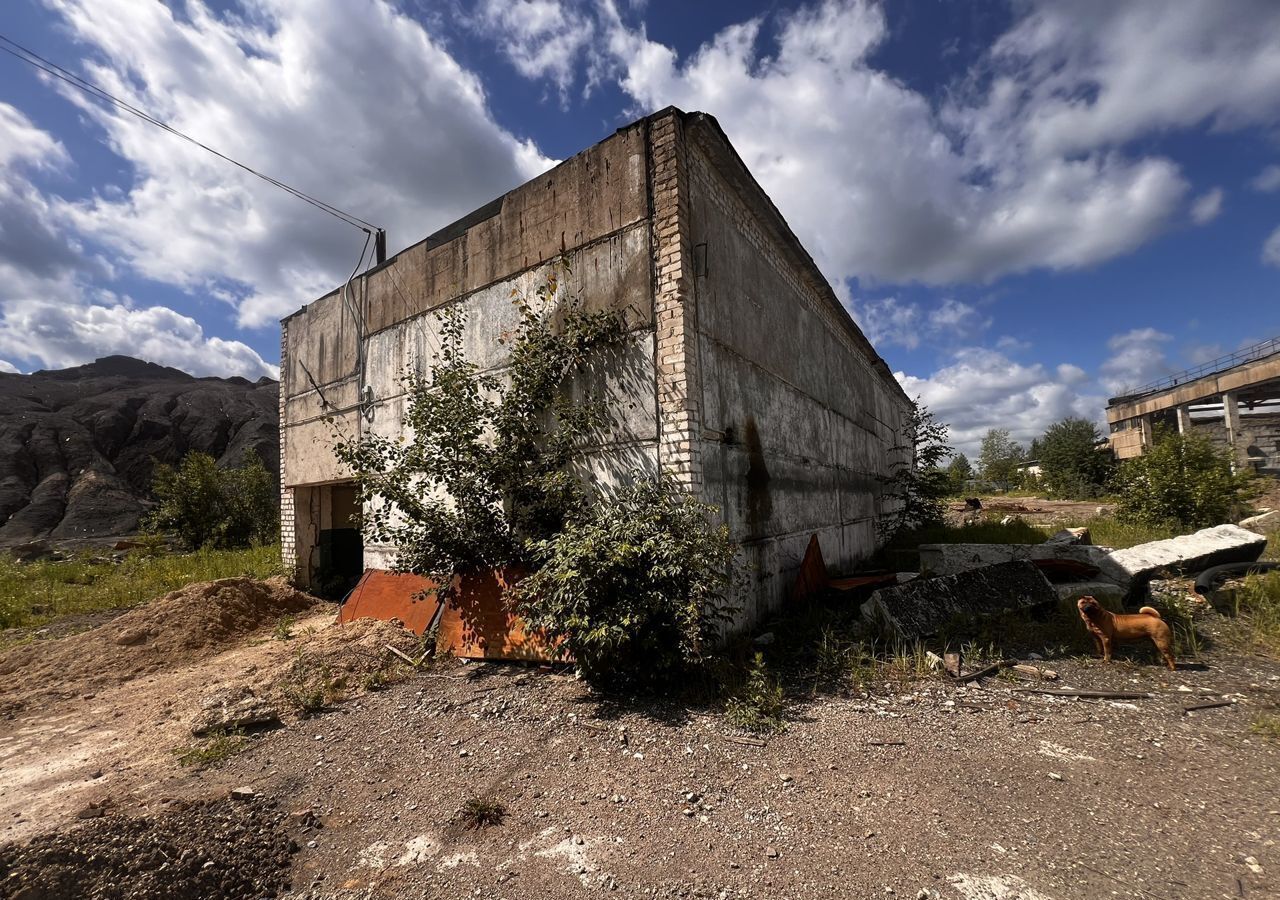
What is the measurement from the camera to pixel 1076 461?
92.9 ft

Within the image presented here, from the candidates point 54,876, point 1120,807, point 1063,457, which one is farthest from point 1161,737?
point 1063,457

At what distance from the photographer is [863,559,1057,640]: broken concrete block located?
5246 mm

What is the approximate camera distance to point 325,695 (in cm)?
472

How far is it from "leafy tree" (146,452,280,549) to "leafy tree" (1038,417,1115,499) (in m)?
34.9

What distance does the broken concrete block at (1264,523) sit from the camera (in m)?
9.65

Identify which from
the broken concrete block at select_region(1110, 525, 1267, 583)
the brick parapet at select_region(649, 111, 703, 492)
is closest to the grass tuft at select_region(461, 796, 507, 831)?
the brick parapet at select_region(649, 111, 703, 492)

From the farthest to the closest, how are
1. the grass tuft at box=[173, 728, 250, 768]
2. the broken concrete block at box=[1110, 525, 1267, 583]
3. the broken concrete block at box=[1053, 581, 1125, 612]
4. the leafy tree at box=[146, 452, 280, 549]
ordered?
the leafy tree at box=[146, 452, 280, 549]
the broken concrete block at box=[1110, 525, 1267, 583]
the broken concrete block at box=[1053, 581, 1125, 612]
the grass tuft at box=[173, 728, 250, 768]

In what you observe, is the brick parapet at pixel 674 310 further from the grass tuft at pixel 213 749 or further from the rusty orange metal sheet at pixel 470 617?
the grass tuft at pixel 213 749

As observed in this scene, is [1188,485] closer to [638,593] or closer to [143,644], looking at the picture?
[638,593]

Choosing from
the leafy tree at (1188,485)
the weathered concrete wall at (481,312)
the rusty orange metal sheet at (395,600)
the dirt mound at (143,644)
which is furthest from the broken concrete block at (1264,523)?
the dirt mound at (143,644)

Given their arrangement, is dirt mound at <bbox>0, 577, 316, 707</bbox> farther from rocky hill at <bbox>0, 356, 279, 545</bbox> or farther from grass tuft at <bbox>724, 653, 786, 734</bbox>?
rocky hill at <bbox>0, 356, 279, 545</bbox>

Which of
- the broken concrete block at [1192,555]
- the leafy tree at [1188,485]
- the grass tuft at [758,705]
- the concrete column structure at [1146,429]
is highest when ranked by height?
the concrete column structure at [1146,429]

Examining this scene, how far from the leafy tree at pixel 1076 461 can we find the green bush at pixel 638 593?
29.8m

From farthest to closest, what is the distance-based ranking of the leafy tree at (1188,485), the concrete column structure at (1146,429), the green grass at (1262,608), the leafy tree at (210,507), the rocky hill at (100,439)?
1. the rocky hill at (100,439)
2. the concrete column structure at (1146,429)
3. the leafy tree at (210,507)
4. the leafy tree at (1188,485)
5. the green grass at (1262,608)
